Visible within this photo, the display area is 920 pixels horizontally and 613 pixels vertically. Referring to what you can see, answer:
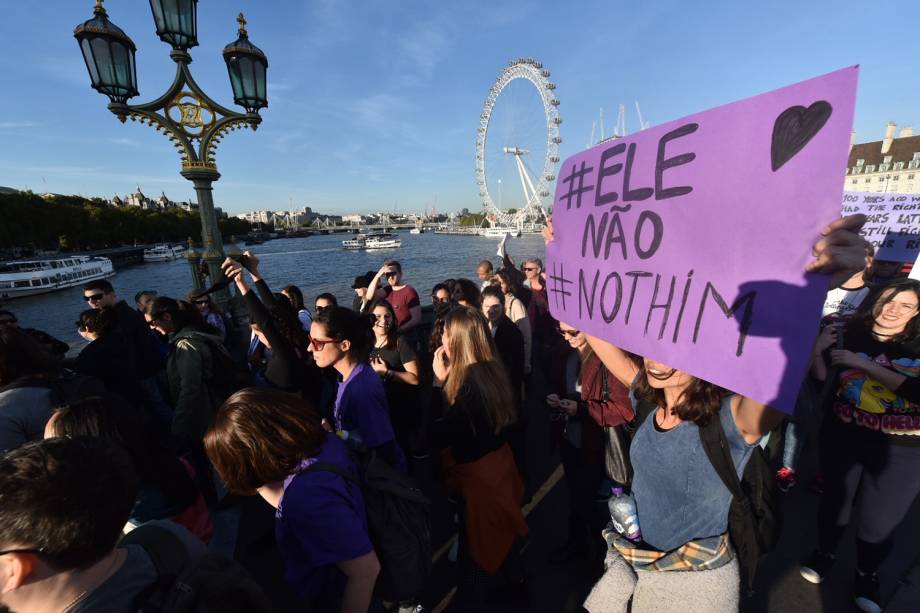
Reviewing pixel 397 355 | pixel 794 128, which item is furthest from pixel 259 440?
pixel 397 355

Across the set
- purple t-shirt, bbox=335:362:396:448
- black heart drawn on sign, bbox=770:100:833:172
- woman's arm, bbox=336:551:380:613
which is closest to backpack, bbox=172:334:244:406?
purple t-shirt, bbox=335:362:396:448

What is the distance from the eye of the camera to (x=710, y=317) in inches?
41.3

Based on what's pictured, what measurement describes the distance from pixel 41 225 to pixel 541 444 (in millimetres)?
69816

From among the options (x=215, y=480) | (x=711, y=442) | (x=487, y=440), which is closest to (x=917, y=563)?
(x=711, y=442)

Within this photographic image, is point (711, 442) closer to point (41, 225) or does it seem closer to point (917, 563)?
point (917, 563)

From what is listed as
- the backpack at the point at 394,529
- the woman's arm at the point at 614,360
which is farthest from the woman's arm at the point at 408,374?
the woman's arm at the point at 614,360

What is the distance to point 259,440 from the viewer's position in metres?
1.29

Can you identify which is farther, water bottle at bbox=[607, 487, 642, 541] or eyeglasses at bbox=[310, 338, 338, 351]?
eyeglasses at bbox=[310, 338, 338, 351]

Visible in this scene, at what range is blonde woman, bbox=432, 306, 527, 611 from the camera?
196 cm

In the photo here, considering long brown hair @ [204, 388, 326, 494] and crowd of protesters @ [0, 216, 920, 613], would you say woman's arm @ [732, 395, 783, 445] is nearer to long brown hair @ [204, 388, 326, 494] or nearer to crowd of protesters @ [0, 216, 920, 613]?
crowd of protesters @ [0, 216, 920, 613]

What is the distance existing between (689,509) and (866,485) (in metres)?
1.55

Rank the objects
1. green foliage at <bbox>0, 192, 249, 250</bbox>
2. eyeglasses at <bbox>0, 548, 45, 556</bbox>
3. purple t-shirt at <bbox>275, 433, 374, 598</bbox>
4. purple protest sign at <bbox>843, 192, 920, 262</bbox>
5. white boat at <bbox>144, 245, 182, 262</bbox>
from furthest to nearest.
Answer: white boat at <bbox>144, 245, 182, 262</bbox> < green foliage at <bbox>0, 192, 249, 250</bbox> < purple protest sign at <bbox>843, 192, 920, 262</bbox> < purple t-shirt at <bbox>275, 433, 374, 598</bbox> < eyeglasses at <bbox>0, 548, 45, 556</bbox>

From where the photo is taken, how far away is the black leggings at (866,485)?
1.92 m

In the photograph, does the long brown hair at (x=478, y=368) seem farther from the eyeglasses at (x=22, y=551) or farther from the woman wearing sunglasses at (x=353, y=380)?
the eyeglasses at (x=22, y=551)
